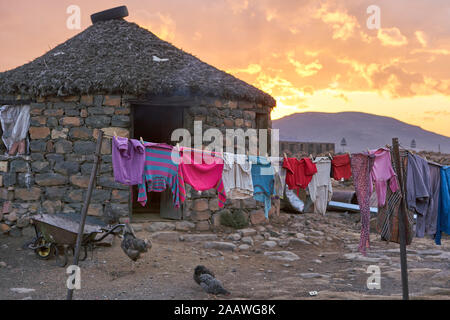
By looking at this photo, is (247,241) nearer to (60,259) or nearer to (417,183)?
(60,259)

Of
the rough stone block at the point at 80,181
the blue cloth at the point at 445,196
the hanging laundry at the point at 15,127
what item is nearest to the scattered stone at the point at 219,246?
the rough stone block at the point at 80,181

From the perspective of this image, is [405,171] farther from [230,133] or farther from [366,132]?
[366,132]

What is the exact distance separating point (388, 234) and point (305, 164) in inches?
70.7

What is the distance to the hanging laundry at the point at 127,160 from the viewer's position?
248 inches

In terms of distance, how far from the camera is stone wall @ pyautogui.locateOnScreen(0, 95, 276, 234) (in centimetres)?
980

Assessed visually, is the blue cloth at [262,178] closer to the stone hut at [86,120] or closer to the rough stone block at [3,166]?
the stone hut at [86,120]

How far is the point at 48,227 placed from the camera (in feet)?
24.6

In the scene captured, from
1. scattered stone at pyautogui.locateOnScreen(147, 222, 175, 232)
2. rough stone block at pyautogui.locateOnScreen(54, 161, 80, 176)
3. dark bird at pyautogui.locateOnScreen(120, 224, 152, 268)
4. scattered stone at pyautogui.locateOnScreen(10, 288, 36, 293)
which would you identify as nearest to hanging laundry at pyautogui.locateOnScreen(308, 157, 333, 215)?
dark bird at pyautogui.locateOnScreen(120, 224, 152, 268)

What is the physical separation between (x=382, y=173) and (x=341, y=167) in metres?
0.92

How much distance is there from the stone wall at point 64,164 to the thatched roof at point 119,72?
338mm

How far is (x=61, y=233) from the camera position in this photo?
746cm

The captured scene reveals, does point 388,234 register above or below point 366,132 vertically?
below

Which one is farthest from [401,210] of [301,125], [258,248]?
[301,125]

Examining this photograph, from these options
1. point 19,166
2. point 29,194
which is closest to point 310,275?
point 29,194
